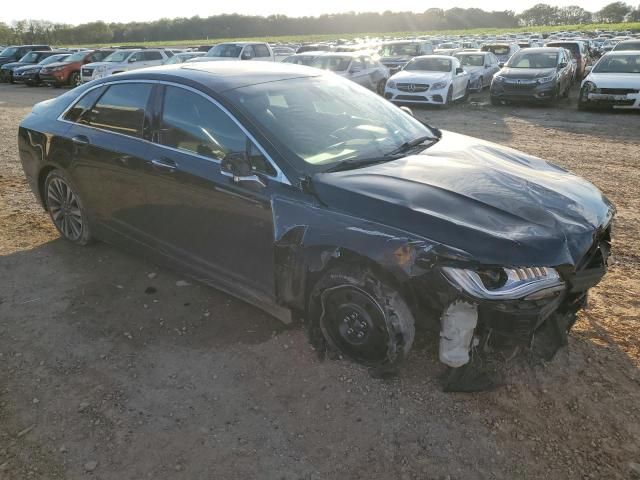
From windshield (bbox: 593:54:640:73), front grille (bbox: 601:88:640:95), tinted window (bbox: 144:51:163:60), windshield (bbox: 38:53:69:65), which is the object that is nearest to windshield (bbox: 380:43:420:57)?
windshield (bbox: 593:54:640:73)

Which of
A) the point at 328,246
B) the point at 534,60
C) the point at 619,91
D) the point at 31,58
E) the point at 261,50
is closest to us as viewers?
the point at 328,246

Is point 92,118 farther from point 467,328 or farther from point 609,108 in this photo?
point 609,108

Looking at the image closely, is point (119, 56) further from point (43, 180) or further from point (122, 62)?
point (43, 180)

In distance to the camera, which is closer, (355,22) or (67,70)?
(67,70)

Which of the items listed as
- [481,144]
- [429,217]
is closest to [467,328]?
[429,217]

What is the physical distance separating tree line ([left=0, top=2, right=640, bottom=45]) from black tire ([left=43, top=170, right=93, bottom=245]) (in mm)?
87316

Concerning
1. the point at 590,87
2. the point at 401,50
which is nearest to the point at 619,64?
the point at 590,87

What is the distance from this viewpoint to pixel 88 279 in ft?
14.7

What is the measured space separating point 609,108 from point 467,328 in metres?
12.3

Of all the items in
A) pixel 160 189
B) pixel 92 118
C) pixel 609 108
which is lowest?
pixel 609 108

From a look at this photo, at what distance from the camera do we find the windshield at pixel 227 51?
2002 centimetres

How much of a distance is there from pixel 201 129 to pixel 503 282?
2209mm

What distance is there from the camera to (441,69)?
1508 centimetres

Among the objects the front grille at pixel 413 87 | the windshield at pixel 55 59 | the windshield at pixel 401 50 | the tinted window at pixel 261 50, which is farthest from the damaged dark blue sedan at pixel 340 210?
the windshield at pixel 55 59
